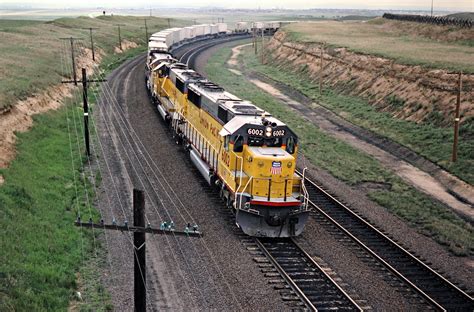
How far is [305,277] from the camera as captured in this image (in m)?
18.6

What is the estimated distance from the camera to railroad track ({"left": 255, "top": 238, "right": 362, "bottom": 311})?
16.8 metres

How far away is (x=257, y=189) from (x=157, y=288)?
589 centimetres

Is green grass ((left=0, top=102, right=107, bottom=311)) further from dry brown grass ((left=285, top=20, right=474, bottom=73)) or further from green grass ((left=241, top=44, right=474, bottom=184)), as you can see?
dry brown grass ((left=285, top=20, right=474, bottom=73))

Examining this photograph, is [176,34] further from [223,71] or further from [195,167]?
[195,167]

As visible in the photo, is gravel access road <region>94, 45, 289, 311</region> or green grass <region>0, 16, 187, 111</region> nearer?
gravel access road <region>94, 45, 289, 311</region>

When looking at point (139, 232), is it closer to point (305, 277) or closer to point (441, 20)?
point (305, 277)

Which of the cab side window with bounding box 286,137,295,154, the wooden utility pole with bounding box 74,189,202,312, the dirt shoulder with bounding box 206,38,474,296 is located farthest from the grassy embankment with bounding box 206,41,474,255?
the wooden utility pole with bounding box 74,189,202,312

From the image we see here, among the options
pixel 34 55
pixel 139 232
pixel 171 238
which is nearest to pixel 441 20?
pixel 34 55

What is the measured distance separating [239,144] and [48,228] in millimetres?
8056

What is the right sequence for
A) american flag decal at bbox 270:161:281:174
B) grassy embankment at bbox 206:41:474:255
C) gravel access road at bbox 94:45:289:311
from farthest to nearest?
grassy embankment at bbox 206:41:474:255 → american flag decal at bbox 270:161:281:174 → gravel access road at bbox 94:45:289:311

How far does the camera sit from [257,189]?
70.1 feet

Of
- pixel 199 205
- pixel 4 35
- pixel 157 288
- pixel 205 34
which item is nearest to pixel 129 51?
pixel 4 35

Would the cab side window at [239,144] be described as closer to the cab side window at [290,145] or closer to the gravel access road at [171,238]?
the cab side window at [290,145]

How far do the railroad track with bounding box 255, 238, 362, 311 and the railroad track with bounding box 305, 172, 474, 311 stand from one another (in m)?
2.52
